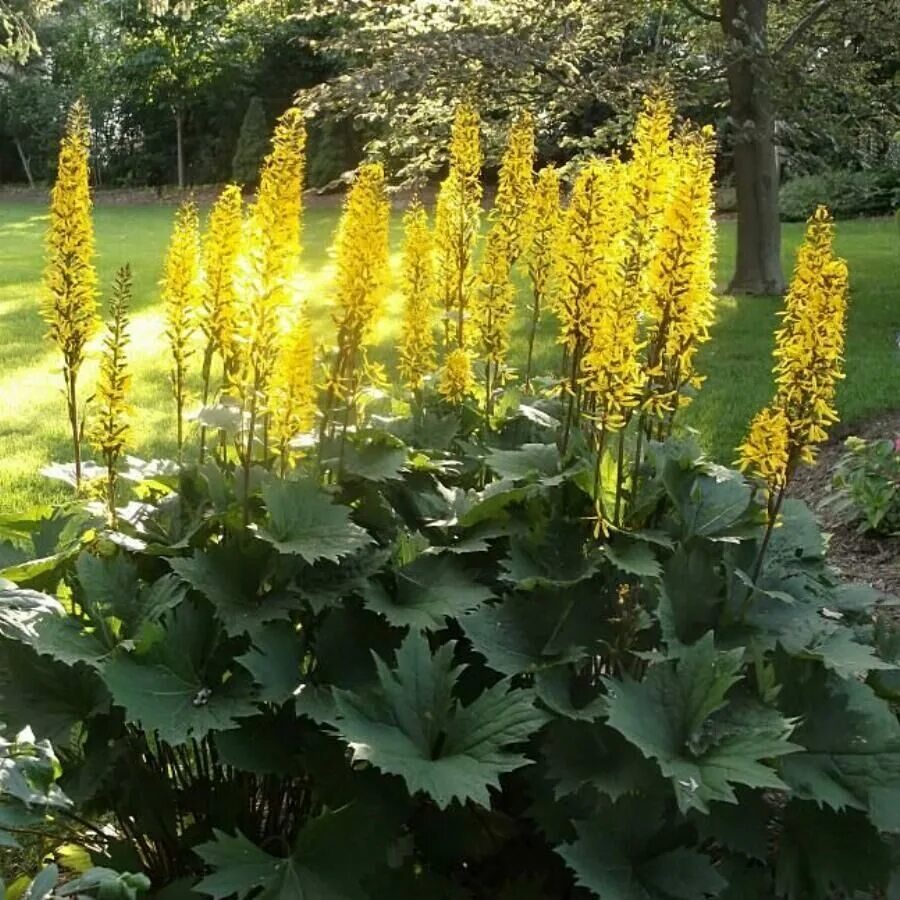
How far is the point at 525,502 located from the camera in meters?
2.83

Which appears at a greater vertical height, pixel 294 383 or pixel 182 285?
pixel 182 285

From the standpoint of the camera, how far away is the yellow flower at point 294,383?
2.64 meters

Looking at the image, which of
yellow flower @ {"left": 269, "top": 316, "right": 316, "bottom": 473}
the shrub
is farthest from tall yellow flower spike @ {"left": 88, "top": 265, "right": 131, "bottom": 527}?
the shrub

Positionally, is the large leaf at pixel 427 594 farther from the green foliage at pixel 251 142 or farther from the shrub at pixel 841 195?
the green foliage at pixel 251 142

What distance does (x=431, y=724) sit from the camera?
2234 millimetres

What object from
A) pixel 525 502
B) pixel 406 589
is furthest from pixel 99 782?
pixel 525 502

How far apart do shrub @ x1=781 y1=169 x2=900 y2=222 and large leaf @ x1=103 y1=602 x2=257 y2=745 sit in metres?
19.6

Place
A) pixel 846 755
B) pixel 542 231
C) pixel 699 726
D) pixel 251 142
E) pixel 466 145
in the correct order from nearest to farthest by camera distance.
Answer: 1. pixel 699 726
2. pixel 846 755
3. pixel 466 145
4. pixel 542 231
5. pixel 251 142

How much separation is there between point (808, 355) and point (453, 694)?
1.07m

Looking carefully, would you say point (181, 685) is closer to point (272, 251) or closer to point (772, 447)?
point (272, 251)

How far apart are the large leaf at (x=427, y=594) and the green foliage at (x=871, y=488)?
348 centimetres

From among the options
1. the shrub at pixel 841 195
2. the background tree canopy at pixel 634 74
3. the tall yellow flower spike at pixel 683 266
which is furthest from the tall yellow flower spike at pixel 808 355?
the shrub at pixel 841 195

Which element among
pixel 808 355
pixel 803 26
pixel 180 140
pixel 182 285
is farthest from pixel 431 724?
pixel 180 140

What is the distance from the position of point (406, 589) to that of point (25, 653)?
81 cm
